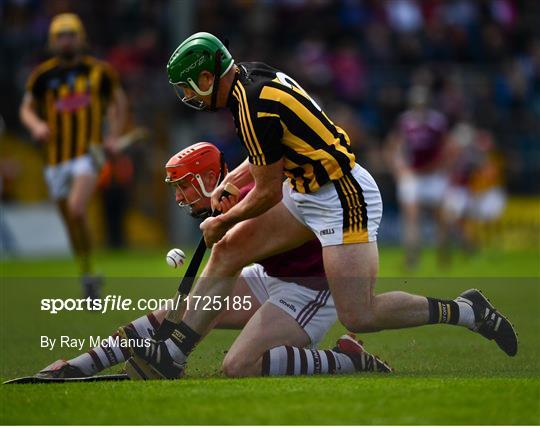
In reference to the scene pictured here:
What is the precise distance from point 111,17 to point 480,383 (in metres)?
17.3

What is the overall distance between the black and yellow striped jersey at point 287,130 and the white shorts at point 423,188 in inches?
400

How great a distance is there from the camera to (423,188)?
17484 millimetres

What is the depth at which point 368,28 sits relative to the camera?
24.7m

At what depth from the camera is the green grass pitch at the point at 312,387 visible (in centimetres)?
562

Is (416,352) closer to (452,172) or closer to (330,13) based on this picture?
(452,172)

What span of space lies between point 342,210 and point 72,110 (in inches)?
233

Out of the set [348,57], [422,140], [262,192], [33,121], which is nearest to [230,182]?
[262,192]

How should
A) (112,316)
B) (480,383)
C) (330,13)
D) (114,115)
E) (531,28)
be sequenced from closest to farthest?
(480,383) < (112,316) < (114,115) < (330,13) < (531,28)

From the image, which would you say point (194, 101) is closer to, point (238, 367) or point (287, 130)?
point (287, 130)

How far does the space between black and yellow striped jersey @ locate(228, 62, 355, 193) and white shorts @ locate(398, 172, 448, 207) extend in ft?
33.4

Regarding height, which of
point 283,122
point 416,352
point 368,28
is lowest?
point 416,352

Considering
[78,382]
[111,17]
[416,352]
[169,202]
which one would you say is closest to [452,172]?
[169,202]

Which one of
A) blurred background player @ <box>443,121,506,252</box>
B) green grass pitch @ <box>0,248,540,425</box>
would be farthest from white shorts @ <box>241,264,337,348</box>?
blurred background player @ <box>443,121,506,252</box>

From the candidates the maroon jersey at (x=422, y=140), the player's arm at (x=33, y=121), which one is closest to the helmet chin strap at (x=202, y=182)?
the player's arm at (x=33, y=121)
